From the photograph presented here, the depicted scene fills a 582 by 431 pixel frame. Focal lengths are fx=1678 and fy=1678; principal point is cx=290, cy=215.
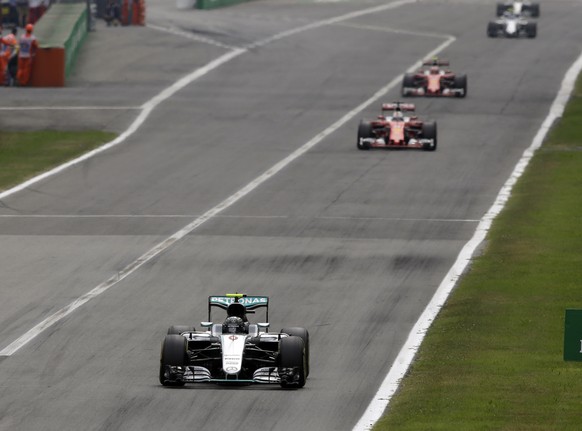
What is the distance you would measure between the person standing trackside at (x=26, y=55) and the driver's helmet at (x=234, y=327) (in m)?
37.4

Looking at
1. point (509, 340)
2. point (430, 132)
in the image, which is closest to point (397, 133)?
point (430, 132)

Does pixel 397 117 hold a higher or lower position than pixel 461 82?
higher

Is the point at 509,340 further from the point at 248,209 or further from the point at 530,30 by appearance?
the point at 530,30

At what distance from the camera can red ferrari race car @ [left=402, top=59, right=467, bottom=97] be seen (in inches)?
2302

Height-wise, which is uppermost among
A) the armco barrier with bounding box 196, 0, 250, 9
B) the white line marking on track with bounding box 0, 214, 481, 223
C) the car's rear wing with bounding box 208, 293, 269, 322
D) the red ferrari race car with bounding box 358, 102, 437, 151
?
the car's rear wing with bounding box 208, 293, 269, 322

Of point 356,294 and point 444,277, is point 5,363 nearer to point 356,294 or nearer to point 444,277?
point 356,294

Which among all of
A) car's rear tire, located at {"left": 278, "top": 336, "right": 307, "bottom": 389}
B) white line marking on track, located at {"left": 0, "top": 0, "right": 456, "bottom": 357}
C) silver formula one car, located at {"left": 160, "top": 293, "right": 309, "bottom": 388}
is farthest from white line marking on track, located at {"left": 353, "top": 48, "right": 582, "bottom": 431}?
white line marking on track, located at {"left": 0, "top": 0, "right": 456, "bottom": 357}

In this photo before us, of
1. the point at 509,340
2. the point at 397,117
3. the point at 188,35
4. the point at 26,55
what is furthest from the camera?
the point at 188,35

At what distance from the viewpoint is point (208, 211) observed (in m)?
39.0

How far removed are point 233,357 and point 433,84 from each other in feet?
126

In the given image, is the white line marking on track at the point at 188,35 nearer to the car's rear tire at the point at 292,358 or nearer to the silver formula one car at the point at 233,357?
the silver formula one car at the point at 233,357

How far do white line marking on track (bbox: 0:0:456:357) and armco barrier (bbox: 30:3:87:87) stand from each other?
3952 millimetres

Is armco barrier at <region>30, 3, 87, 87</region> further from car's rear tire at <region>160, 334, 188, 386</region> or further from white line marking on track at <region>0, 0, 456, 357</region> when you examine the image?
car's rear tire at <region>160, 334, 188, 386</region>

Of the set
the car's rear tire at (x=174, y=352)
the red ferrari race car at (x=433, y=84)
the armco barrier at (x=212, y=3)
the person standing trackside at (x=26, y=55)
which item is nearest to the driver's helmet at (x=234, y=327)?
the car's rear tire at (x=174, y=352)
